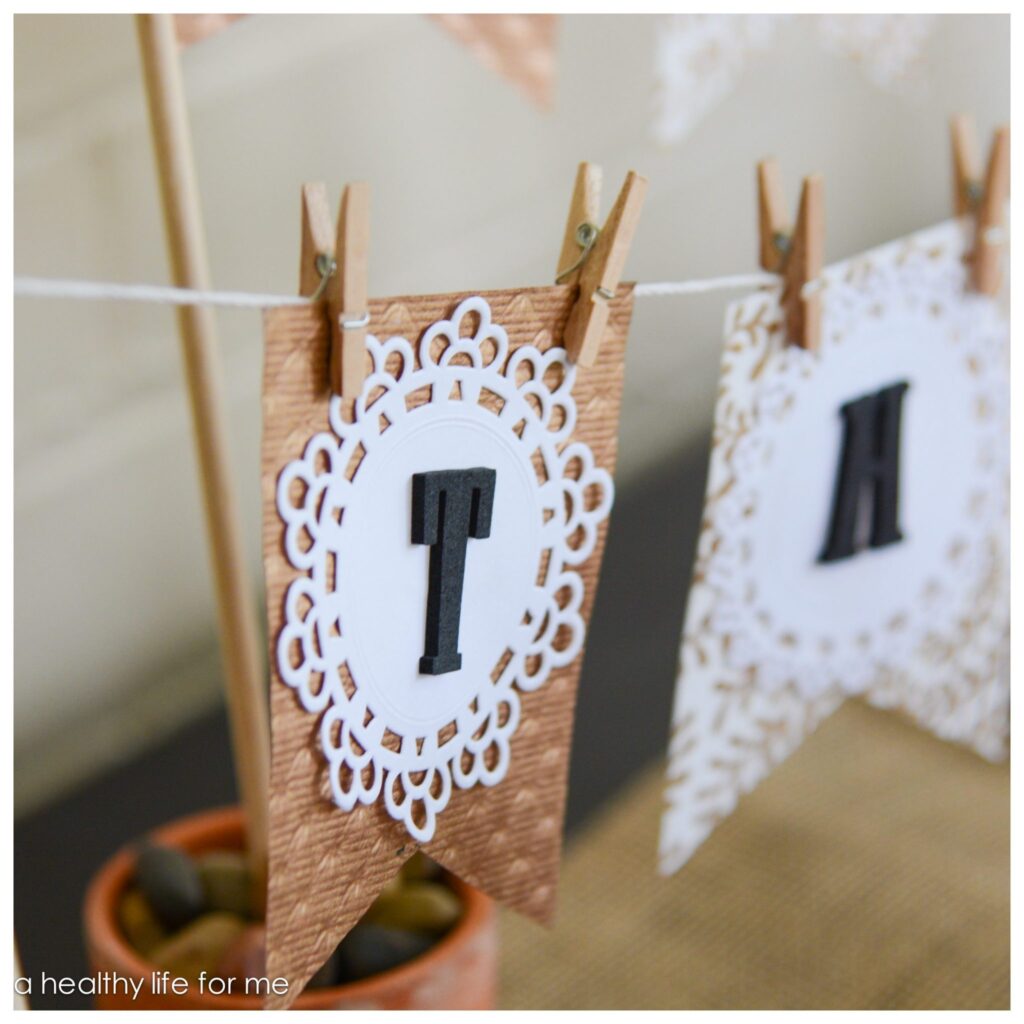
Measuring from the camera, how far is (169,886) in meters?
0.67

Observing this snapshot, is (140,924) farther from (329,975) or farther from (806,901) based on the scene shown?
(806,901)

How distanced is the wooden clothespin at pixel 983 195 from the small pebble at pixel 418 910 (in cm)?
43

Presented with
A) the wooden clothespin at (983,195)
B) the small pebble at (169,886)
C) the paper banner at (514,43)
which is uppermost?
the paper banner at (514,43)

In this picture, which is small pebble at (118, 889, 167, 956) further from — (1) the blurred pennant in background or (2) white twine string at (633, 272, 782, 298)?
(1) the blurred pennant in background

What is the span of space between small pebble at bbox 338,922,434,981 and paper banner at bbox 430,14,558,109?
1.68 ft

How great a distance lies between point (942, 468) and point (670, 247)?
1.52 ft

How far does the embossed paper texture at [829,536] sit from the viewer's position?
0.58m

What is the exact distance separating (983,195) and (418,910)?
1.57 feet

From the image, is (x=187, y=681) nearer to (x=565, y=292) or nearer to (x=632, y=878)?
(x=632, y=878)

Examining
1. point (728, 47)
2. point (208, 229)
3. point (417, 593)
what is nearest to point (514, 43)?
point (208, 229)

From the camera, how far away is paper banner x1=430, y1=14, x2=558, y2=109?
756 millimetres

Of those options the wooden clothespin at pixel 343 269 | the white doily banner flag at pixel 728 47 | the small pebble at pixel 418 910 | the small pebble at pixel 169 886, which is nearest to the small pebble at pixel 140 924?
the small pebble at pixel 169 886

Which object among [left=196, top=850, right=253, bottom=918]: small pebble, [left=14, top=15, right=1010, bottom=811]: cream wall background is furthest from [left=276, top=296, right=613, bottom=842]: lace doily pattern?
[left=14, top=15, right=1010, bottom=811]: cream wall background

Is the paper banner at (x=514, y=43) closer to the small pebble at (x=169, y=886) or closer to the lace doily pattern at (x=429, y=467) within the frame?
the lace doily pattern at (x=429, y=467)
